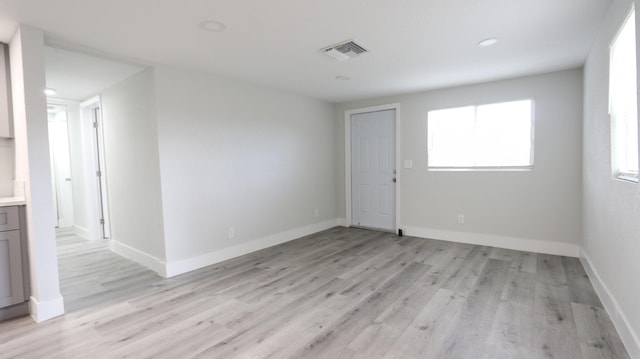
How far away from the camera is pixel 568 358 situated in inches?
73.4

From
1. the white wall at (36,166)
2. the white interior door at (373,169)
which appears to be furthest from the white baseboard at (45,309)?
the white interior door at (373,169)

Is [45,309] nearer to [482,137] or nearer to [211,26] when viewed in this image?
[211,26]

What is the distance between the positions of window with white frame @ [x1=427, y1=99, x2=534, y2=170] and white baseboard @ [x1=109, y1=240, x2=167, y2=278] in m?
3.96

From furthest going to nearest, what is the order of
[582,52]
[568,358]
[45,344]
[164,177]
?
[164,177] < [582,52] < [45,344] < [568,358]

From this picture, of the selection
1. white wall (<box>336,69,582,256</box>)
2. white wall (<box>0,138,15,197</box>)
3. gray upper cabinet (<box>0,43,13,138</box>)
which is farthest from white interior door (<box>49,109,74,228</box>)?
white wall (<box>336,69,582,256</box>)

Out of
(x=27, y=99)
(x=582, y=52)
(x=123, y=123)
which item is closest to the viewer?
(x=27, y=99)

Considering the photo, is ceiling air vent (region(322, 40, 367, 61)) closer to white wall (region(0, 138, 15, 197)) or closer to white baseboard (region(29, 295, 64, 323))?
white wall (region(0, 138, 15, 197))

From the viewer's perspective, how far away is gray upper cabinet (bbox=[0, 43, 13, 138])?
2.59 metres

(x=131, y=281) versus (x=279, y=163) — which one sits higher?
(x=279, y=163)

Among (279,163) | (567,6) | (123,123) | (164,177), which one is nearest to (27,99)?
(164,177)

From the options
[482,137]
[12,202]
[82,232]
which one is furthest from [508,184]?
[82,232]

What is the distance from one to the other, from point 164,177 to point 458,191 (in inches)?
157

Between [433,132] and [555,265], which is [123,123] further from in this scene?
[555,265]

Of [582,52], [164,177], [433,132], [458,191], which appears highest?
[582,52]
